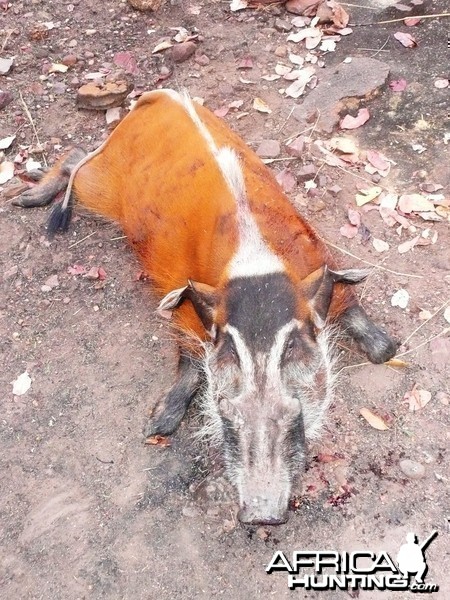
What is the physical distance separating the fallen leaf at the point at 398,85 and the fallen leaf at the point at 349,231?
1132 mm

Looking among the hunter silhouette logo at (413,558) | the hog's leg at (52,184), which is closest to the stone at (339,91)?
the hog's leg at (52,184)

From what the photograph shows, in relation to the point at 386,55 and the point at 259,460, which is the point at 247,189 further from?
the point at 386,55

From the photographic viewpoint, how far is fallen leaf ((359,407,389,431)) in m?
2.95

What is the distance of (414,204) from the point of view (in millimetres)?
3721

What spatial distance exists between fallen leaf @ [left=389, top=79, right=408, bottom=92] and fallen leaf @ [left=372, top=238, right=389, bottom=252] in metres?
1.20

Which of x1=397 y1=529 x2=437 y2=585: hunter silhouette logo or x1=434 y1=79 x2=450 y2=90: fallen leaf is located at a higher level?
x1=434 y1=79 x2=450 y2=90: fallen leaf

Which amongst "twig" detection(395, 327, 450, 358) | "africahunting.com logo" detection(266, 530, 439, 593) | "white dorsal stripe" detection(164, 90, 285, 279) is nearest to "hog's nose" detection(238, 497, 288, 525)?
"africahunting.com logo" detection(266, 530, 439, 593)

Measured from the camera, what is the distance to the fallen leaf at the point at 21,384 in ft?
10.8

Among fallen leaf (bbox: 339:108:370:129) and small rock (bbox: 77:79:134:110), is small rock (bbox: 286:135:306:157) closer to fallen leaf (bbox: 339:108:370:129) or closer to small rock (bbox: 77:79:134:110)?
fallen leaf (bbox: 339:108:370:129)

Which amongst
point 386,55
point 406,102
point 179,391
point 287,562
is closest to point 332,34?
point 386,55

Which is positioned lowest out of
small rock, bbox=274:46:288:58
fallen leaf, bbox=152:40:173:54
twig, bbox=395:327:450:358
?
twig, bbox=395:327:450:358

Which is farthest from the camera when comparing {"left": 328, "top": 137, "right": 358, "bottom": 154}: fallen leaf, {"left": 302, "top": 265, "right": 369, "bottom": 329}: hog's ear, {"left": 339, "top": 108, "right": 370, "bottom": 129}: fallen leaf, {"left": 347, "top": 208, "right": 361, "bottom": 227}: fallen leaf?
{"left": 339, "top": 108, "right": 370, "bottom": 129}: fallen leaf

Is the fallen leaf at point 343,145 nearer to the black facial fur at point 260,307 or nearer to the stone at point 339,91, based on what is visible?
the stone at point 339,91

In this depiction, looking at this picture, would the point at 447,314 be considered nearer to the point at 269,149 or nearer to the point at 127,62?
the point at 269,149
